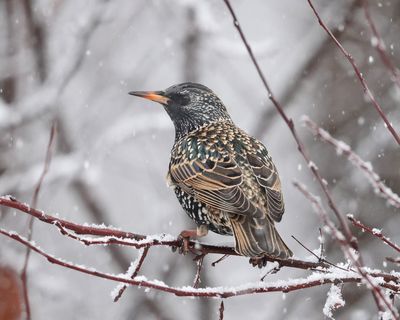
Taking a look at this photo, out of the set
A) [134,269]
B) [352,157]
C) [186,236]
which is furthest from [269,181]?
[352,157]

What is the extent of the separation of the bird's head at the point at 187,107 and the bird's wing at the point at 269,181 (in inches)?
34.1

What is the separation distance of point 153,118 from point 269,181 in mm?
4393

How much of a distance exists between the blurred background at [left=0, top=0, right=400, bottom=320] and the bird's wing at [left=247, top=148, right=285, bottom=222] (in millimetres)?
3119

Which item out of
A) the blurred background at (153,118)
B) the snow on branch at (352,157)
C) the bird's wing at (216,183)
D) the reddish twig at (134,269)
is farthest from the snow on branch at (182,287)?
the blurred background at (153,118)

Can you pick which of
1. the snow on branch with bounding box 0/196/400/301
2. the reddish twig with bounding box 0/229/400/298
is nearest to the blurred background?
the snow on branch with bounding box 0/196/400/301

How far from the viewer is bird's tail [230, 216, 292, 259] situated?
3818mm

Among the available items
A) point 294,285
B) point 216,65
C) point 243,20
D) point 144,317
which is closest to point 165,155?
point 216,65

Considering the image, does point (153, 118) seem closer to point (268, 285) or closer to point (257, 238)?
point (257, 238)

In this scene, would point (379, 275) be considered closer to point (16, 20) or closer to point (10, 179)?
point (10, 179)

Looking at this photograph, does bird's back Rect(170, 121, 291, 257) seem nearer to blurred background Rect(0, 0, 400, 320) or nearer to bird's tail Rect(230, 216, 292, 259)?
bird's tail Rect(230, 216, 292, 259)

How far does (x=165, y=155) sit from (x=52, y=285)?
3.91 metres

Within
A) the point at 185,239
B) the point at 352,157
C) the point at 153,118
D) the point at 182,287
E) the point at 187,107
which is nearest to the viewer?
the point at 352,157

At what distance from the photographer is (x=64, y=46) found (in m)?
8.63

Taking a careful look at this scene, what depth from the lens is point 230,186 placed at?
14.4ft
